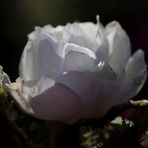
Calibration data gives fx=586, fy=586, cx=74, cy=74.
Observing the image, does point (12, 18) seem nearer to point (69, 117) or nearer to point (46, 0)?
point (46, 0)

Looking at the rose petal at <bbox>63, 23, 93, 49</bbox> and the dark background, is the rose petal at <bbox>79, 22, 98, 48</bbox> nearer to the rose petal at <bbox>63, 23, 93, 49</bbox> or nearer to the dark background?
the rose petal at <bbox>63, 23, 93, 49</bbox>

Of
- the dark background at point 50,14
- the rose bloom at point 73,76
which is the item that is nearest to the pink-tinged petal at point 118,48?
the rose bloom at point 73,76

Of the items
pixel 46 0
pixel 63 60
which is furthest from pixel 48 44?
pixel 46 0

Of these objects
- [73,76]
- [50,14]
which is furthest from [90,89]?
[50,14]

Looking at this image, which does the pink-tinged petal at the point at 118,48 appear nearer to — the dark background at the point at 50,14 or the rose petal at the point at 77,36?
the rose petal at the point at 77,36

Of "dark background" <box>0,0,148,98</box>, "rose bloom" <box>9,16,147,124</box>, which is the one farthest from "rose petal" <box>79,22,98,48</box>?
"dark background" <box>0,0,148,98</box>

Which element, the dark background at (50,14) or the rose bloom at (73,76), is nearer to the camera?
the rose bloom at (73,76)

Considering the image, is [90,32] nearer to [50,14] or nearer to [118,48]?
[118,48]
